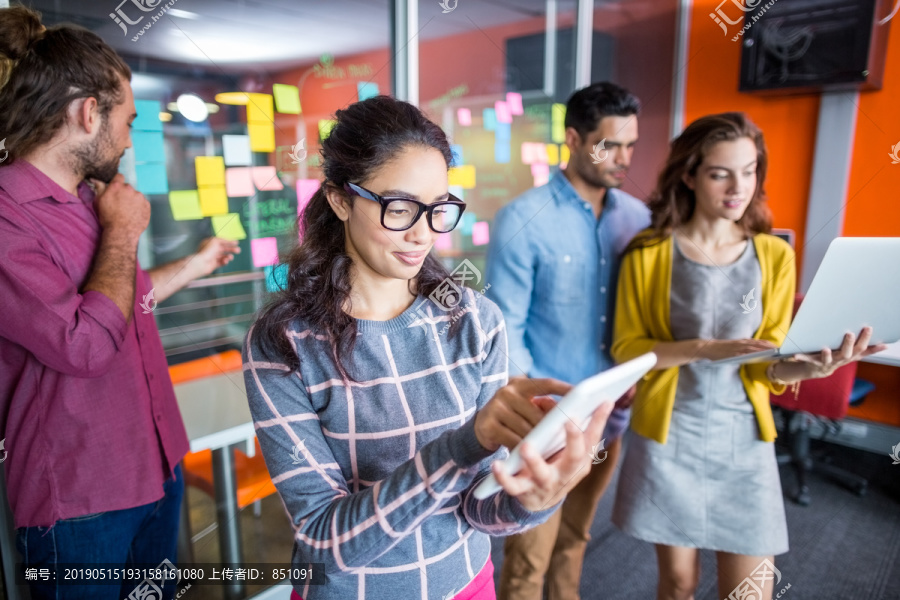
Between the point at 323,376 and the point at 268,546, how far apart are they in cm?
175

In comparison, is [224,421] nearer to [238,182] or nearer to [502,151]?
[238,182]

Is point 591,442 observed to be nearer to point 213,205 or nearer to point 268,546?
point 213,205

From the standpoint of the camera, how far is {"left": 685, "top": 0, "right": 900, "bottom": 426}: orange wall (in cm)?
126

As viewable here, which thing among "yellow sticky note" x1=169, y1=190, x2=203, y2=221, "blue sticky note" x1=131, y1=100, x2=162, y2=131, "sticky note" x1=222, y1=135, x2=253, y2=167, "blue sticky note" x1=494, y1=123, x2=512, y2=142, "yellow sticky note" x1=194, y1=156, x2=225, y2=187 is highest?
"blue sticky note" x1=494, y1=123, x2=512, y2=142

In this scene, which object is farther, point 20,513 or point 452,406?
point 20,513

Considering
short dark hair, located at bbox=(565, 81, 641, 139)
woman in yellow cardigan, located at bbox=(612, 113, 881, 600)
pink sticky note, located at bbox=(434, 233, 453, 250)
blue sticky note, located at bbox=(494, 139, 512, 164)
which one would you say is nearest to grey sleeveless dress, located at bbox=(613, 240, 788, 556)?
woman in yellow cardigan, located at bbox=(612, 113, 881, 600)

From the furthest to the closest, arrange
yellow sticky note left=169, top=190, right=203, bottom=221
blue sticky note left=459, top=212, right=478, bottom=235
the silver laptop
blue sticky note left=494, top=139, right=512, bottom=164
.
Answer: blue sticky note left=494, top=139, right=512, bottom=164
blue sticky note left=459, top=212, right=478, bottom=235
yellow sticky note left=169, top=190, right=203, bottom=221
the silver laptop

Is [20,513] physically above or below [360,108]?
below

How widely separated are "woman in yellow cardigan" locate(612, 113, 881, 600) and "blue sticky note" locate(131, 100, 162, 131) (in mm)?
1631

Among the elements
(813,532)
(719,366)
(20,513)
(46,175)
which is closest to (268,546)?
(20,513)

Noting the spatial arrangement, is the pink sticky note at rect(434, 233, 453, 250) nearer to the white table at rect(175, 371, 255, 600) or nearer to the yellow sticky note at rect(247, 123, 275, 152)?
the yellow sticky note at rect(247, 123, 275, 152)

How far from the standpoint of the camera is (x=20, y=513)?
46.4 inches

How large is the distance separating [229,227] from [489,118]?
1860 mm

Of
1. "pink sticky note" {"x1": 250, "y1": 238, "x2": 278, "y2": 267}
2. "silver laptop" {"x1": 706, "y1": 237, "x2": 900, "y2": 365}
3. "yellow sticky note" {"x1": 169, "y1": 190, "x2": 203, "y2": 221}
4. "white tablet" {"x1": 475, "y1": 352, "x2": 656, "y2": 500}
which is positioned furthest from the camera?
"pink sticky note" {"x1": 250, "y1": 238, "x2": 278, "y2": 267}
